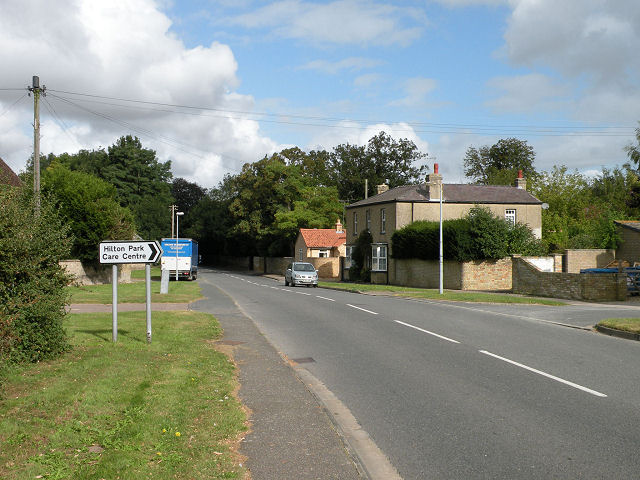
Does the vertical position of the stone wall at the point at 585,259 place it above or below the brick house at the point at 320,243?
below

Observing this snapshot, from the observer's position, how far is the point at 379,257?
→ 1890 inches

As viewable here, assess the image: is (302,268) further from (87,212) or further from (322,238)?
(322,238)

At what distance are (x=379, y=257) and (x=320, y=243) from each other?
18.2 m

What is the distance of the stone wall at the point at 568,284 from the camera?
90.3 feet

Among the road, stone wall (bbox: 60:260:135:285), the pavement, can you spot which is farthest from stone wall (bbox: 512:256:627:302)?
stone wall (bbox: 60:260:135:285)

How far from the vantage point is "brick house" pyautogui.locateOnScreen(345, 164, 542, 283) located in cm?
Answer: 4628

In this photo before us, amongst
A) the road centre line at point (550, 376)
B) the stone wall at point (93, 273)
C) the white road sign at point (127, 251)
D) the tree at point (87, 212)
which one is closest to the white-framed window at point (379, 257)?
the stone wall at point (93, 273)

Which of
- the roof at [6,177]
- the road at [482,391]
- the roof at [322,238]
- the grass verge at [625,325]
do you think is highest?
the roof at [6,177]

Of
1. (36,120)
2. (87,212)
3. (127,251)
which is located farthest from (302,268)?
(127,251)

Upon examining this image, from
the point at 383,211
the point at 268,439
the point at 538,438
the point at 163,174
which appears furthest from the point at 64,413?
the point at 163,174

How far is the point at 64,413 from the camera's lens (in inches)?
268

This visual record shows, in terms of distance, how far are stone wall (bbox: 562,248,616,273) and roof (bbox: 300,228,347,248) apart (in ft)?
102

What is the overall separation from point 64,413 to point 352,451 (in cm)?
337

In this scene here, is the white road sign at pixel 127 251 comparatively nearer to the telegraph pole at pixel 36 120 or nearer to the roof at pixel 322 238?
the telegraph pole at pixel 36 120
